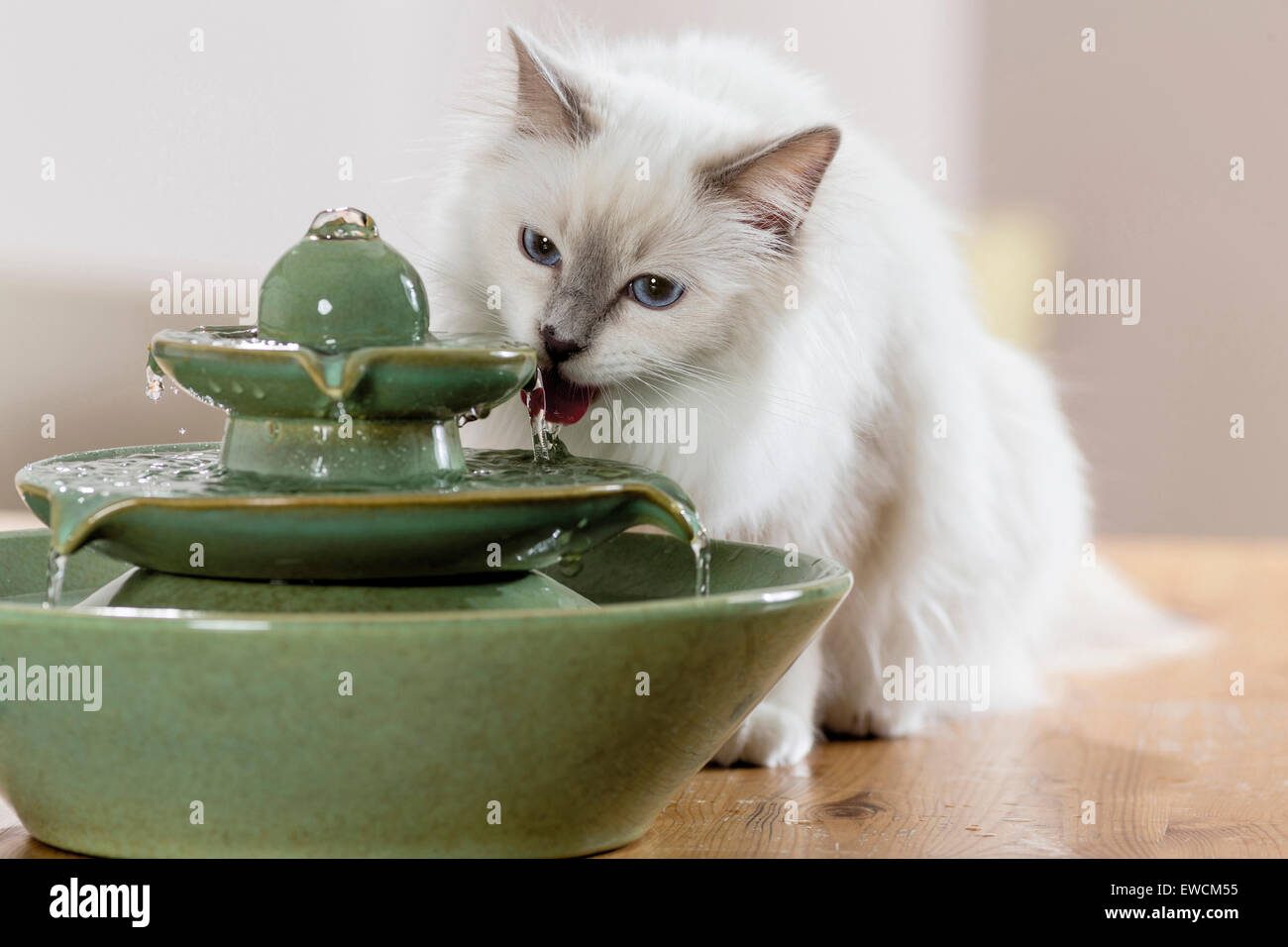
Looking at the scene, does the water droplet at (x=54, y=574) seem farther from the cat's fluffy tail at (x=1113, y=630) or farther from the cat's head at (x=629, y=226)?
the cat's fluffy tail at (x=1113, y=630)

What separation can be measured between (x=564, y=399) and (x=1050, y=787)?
46 centimetres

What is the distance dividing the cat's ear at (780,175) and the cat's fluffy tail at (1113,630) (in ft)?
2.12

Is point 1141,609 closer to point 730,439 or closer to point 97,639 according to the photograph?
point 730,439

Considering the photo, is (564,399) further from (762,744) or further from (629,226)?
(762,744)

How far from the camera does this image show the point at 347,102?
2742 mm

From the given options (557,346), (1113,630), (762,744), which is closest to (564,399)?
(557,346)

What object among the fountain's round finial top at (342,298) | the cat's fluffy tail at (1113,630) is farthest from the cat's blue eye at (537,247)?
the cat's fluffy tail at (1113,630)

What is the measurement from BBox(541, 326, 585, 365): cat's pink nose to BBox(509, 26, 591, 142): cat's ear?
0.19 metres

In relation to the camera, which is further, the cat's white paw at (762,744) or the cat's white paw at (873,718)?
the cat's white paw at (873,718)

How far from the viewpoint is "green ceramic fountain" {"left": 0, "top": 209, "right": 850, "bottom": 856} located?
58 centimetres

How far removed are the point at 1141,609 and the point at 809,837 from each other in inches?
39.3

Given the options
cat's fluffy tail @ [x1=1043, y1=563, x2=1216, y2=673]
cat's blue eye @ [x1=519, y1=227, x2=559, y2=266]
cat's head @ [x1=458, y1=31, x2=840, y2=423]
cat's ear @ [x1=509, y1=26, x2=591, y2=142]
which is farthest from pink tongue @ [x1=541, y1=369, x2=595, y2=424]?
cat's fluffy tail @ [x1=1043, y1=563, x2=1216, y2=673]

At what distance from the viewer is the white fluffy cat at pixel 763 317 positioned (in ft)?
3.55
